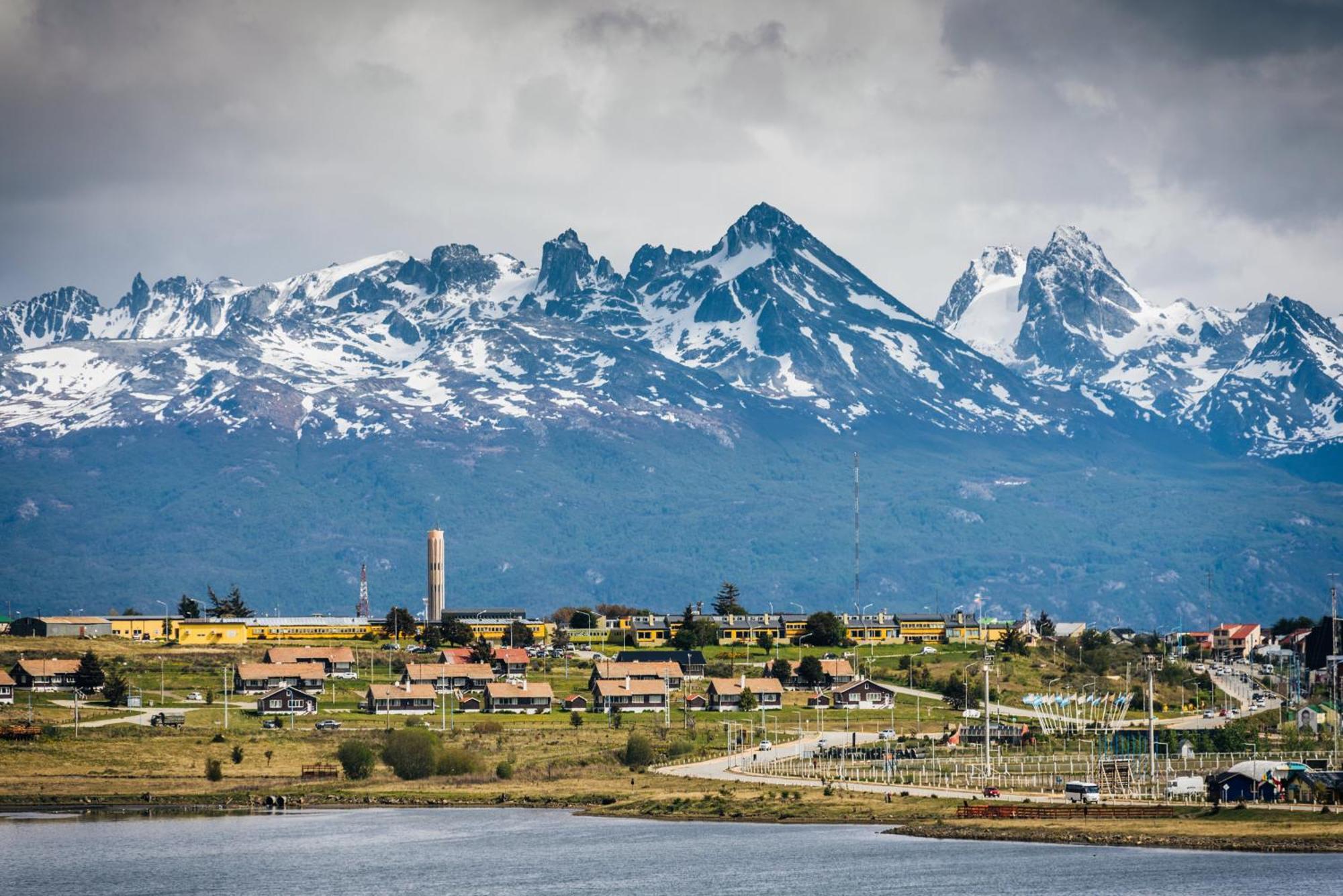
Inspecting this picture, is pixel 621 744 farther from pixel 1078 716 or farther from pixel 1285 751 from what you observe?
pixel 1285 751

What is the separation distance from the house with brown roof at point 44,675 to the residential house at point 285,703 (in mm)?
17688

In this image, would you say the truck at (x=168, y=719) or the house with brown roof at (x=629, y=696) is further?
the house with brown roof at (x=629, y=696)

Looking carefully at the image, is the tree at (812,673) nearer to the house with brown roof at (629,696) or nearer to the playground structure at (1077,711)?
the house with brown roof at (629,696)

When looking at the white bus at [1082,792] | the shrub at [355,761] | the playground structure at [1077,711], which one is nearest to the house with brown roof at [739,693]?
the playground structure at [1077,711]

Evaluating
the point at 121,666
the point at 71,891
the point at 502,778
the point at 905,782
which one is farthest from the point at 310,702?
the point at 71,891

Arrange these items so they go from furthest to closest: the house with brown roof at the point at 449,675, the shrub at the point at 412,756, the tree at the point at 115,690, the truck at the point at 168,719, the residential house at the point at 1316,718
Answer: the house with brown roof at the point at 449,675 < the tree at the point at 115,690 < the residential house at the point at 1316,718 < the truck at the point at 168,719 < the shrub at the point at 412,756

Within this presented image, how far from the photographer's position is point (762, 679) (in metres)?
189

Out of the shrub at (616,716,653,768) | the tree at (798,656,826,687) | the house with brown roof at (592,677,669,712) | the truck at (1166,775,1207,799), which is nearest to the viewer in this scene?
the truck at (1166,775,1207,799)

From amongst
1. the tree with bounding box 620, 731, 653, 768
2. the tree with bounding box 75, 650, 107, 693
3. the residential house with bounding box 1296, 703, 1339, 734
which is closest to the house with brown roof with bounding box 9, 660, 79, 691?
the tree with bounding box 75, 650, 107, 693

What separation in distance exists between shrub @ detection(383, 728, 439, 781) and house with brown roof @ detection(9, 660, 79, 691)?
142 feet

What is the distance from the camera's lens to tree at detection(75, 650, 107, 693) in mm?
173000

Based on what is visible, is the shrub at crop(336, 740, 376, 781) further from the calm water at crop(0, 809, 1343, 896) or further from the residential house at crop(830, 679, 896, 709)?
the residential house at crop(830, 679, 896, 709)

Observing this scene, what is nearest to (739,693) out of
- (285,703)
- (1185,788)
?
(285,703)

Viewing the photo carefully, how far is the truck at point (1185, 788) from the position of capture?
11456cm
